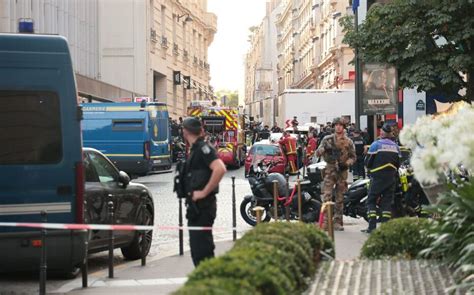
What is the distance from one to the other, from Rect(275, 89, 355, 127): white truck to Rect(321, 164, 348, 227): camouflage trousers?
88.9 feet

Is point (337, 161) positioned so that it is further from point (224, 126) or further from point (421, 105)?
point (224, 126)

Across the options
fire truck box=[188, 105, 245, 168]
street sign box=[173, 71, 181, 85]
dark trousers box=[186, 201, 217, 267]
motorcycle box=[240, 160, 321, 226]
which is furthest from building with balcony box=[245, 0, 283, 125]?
dark trousers box=[186, 201, 217, 267]

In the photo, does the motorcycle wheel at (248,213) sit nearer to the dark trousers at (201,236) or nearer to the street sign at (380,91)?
the dark trousers at (201,236)

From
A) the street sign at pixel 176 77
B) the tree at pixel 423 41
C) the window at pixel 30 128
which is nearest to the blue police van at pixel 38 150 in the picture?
the window at pixel 30 128

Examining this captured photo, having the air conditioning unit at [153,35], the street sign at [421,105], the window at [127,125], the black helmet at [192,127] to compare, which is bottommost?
the black helmet at [192,127]

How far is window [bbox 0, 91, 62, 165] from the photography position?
901cm

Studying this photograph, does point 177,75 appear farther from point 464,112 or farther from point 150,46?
point 464,112

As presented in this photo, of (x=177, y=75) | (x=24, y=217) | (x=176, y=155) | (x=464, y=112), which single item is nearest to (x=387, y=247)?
(x=464, y=112)

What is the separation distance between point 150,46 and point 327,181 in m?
34.0

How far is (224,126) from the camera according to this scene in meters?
35.6

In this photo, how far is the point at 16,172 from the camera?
9000mm

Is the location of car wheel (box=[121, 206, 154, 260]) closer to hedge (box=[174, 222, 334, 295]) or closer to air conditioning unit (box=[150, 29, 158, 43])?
hedge (box=[174, 222, 334, 295])

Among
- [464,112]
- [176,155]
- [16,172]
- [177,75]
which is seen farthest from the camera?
[177,75]

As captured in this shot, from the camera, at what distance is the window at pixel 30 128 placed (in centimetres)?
901
